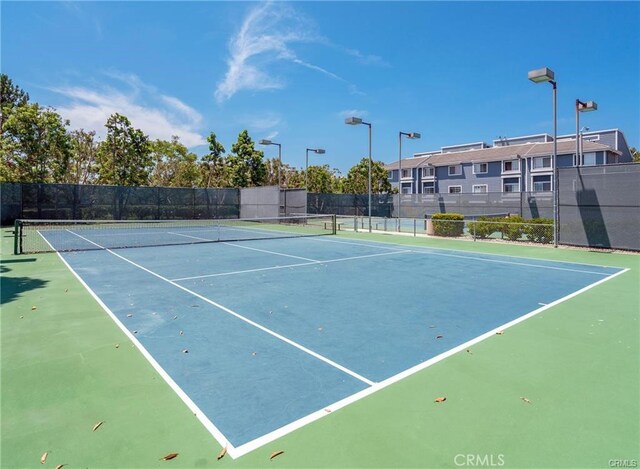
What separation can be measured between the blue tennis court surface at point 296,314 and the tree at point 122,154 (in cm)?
2327

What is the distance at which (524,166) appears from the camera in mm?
42594

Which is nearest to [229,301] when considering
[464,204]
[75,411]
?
[75,411]

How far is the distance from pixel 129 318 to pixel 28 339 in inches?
50.4

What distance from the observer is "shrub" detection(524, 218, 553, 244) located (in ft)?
53.1

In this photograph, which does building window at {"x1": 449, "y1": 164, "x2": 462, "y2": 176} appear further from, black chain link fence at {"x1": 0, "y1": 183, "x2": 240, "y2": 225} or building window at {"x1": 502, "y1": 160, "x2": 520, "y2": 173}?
black chain link fence at {"x1": 0, "y1": 183, "x2": 240, "y2": 225}

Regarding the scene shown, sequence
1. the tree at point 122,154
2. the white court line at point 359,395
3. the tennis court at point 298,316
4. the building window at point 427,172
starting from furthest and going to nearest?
1. the building window at point 427,172
2. the tree at point 122,154
3. the tennis court at point 298,316
4. the white court line at point 359,395

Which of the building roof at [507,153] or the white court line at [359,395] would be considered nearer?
the white court line at [359,395]

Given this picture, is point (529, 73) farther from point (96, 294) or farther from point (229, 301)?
point (96, 294)

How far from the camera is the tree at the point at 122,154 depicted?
32.7 metres

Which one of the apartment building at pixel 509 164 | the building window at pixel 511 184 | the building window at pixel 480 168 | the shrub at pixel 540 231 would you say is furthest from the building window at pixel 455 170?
the shrub at pixel 540 231

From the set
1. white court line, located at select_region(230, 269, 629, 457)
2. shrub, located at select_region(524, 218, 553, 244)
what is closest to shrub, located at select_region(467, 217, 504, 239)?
shrub, located at select_region(524, 218, 553, 244)

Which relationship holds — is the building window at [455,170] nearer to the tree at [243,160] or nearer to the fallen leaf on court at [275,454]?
the tree at [243,160]

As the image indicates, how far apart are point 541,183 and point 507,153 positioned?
5.43 meters

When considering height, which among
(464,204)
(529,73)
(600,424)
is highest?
(529,73)
